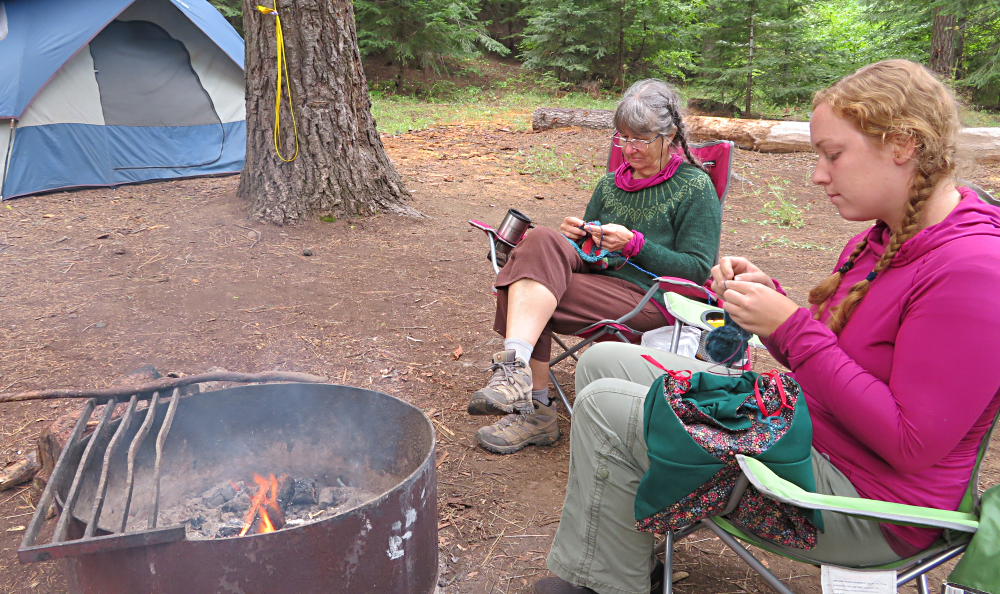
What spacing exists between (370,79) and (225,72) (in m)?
6.28

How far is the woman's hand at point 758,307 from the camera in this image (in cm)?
140

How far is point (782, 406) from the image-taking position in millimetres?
1331

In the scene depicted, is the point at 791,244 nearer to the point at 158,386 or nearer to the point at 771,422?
the point at 771,422

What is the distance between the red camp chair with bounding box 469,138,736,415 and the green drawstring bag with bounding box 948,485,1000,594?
107 cm

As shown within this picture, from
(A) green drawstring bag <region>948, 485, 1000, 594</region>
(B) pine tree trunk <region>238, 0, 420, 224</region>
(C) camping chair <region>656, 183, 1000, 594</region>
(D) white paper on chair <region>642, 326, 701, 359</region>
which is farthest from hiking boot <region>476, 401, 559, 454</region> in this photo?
(B) pine tree trunk <region>238, 0, 420, 224</region>

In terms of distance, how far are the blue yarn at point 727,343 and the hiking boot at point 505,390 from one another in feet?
2.34

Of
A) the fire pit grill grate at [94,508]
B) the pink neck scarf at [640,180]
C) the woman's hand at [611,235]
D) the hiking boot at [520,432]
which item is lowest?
the hiking boot at [520,432]

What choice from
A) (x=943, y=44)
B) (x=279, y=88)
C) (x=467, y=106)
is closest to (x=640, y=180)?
(x=279, y=88)

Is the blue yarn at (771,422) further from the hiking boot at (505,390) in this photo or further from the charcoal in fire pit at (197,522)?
the charcoal in fire pit at (197,522)

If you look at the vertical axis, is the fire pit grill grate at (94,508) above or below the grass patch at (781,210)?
above

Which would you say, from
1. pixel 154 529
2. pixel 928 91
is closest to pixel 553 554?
pixel 154 529

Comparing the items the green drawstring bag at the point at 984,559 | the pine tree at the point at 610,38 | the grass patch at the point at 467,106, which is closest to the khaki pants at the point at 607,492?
the green drawstring bag at the point at 984,559

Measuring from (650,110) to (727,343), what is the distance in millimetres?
1112

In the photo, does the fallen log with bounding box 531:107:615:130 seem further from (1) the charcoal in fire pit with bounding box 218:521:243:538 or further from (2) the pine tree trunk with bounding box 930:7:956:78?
(1) the charcoal in fire pit with bounding box 218:521:243:538
